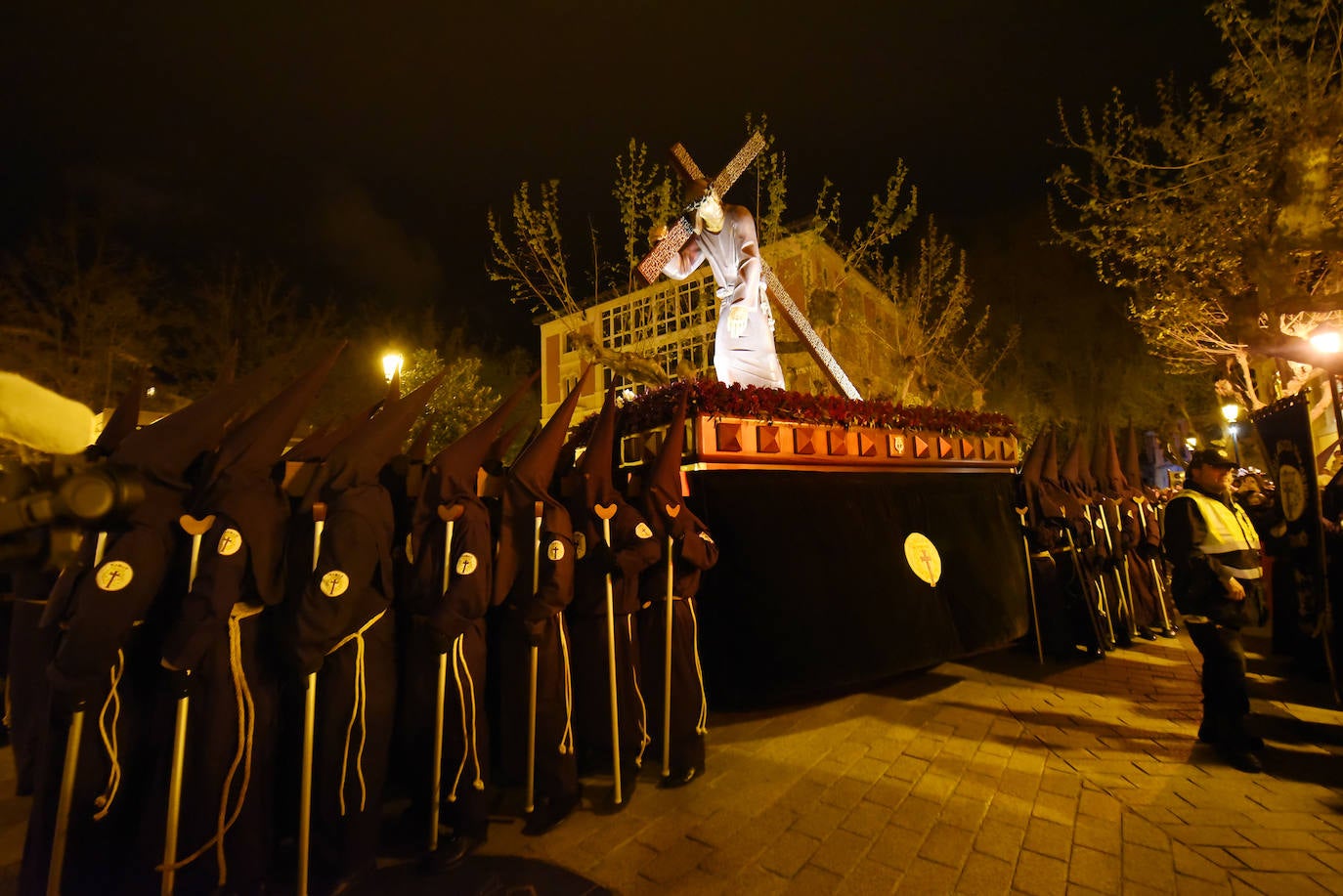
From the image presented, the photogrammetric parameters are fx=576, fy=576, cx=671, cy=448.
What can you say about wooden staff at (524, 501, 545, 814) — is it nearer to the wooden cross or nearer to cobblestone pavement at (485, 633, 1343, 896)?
cobblestone pavement at (485, 633, 1343, 896)

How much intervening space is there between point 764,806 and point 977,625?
3.22 metres

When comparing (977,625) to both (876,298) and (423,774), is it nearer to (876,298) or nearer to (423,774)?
(423,774)

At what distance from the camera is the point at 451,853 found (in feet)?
9.43

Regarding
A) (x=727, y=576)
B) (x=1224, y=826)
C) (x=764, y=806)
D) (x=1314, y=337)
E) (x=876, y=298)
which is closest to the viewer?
(x=1224, y=826)

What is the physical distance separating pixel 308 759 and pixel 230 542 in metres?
1.04

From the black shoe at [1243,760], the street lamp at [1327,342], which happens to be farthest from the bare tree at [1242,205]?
the black shoe at [1243,760]

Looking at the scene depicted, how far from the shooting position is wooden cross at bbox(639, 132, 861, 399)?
733cm

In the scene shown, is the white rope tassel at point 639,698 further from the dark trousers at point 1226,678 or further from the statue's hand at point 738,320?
the statue's hand at point 738,320

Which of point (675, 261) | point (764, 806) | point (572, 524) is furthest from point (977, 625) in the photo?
point (675, 261)

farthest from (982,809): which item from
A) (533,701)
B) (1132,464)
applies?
(1132,464)

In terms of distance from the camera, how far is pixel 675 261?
7.39 m

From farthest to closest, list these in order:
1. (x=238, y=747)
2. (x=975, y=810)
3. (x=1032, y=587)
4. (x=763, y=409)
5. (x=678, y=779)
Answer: (x=1032, y=587), (x=763, y=409), (x=678, y=779), (x=975, y=810), (x=238, y=747)

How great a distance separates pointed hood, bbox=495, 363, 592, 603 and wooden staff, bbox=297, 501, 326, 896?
903mm

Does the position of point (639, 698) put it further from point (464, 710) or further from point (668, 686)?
point (464, 710)
